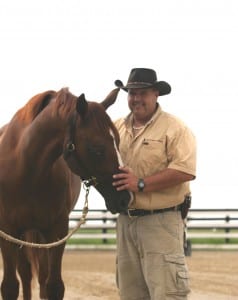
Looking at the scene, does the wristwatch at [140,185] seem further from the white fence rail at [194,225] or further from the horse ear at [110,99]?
the white fence rail at [194,225]

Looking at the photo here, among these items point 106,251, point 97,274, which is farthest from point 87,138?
point 106,251

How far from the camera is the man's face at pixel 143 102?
3980mm

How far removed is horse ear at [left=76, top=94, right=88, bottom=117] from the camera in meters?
3.90

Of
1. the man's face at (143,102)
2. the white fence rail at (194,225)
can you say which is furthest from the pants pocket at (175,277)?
the white fence rail at (194,225)

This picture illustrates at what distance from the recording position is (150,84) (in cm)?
396

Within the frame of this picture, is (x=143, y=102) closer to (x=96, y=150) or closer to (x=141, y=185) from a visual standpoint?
(x=96, y=150)

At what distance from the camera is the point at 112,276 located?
8773 millimetres

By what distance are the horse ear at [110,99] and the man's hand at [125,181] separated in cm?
59

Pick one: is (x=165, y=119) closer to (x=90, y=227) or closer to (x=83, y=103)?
(x=83, y=103)

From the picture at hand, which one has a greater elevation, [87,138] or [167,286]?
[87,138]

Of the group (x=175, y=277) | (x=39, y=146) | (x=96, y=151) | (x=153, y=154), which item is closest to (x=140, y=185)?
(x=153, y=154)

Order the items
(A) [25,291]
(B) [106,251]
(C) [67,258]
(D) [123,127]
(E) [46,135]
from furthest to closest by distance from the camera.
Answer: (B) [106,251] → (C) [67,258] → (A) [25,291] → (E) [46,135] → (D) [123,127]

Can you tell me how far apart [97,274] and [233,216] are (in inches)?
236

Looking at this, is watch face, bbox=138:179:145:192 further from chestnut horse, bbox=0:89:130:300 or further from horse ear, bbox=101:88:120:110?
horse ear, bbox=101:88:120:110
